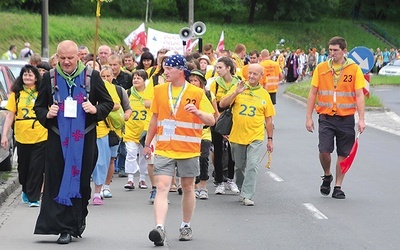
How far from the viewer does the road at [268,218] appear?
32.9 feet

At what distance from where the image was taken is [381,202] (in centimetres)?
1284

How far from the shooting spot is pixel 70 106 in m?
9.77

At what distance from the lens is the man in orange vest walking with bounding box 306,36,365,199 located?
13.1 metres

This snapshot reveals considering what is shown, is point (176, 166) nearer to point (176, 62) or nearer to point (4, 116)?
point (176, 62)

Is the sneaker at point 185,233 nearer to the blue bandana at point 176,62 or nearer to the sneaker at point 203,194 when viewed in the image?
the blue bandana at point 176,62

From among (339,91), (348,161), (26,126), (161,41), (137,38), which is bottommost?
(137,38)

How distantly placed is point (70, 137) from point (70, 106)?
0.97ft

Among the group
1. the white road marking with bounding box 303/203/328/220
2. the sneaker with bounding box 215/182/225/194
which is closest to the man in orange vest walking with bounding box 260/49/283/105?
the sneaker with bounding box 215/182/225/194

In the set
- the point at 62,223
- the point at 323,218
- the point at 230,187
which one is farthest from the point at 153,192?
the point at 62,223

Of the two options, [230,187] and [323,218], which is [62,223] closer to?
[323,218]

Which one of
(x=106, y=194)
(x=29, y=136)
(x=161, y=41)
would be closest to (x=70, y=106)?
(x=29, y=136)

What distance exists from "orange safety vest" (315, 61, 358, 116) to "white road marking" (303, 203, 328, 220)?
1326mm

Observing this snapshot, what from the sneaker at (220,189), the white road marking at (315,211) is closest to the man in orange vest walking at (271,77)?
the sneaker at (220,189)

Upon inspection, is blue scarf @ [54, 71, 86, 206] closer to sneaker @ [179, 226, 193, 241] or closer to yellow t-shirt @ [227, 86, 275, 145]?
sneaker @ [179, 226, 193, 241]
